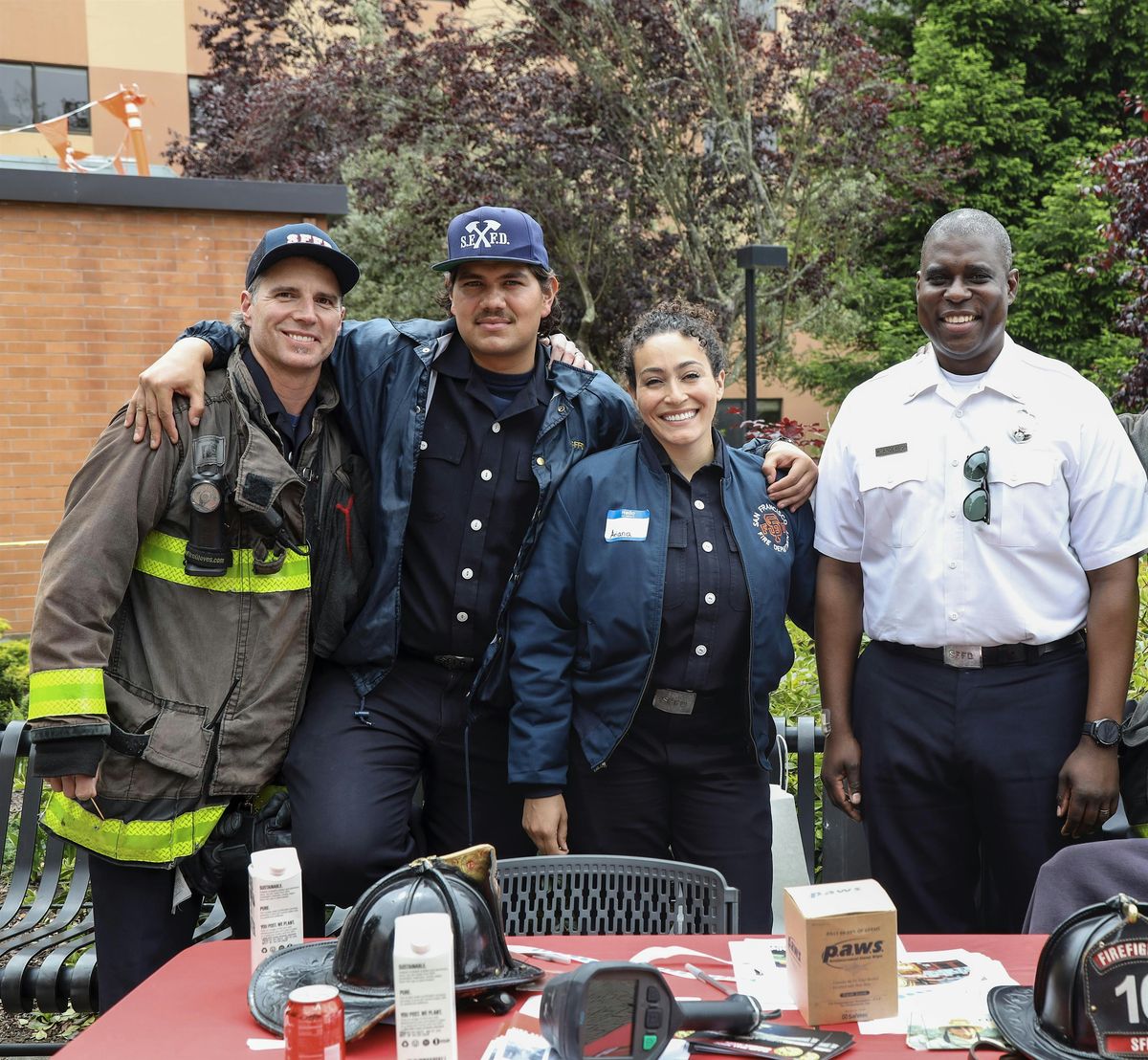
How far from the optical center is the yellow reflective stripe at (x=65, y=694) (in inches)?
119

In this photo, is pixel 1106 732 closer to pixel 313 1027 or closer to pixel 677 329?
pixel 677 329

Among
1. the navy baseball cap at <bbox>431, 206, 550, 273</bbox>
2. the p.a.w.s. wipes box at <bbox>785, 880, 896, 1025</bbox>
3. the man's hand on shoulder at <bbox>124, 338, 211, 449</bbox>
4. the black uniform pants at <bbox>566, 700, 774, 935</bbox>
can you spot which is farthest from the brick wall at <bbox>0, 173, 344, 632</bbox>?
the p.a.w.s. wipes box at <bbox>785, 880, 896, 1025</bbox>

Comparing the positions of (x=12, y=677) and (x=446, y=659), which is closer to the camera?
(x=446, y=659)

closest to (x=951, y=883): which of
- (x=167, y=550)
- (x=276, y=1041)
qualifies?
(x=276, y=1041)

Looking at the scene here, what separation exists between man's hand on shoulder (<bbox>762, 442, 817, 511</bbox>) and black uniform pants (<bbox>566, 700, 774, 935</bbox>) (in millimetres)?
655

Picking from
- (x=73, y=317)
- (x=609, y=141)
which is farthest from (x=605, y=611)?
(x=609, y=141)

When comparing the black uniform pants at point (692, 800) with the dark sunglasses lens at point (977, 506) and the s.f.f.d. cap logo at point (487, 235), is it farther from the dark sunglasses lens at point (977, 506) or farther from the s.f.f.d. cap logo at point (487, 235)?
the s.f.f.d. cap logo at point (487, 235)

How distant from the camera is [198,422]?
3350 mm

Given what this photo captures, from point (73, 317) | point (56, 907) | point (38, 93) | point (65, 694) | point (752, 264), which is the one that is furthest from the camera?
point (38, 93)

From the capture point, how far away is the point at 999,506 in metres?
3.30

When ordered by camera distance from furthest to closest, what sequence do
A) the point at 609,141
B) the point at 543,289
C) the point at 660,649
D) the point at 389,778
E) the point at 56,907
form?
the point at 609,141, the point at 56,907, the point at 543,289, the point at 389,778, the point at 660,649

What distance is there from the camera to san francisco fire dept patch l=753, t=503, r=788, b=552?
3.55m

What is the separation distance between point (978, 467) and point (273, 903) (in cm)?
216

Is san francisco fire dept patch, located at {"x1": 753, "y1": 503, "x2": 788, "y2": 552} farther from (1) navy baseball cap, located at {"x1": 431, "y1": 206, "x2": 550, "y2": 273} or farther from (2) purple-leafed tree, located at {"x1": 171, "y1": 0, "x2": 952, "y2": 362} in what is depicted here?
(2) purple-leafed tree, located at {"x1": 171, "y1": 0, "x2": 952, "y2": 362}
